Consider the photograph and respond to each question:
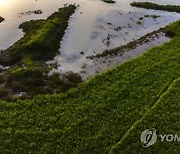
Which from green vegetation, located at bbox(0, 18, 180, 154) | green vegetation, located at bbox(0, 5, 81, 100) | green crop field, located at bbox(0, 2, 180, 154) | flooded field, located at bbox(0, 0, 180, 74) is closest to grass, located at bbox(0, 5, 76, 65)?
green vegetation, located at bbox(0, 5, 81, 100)

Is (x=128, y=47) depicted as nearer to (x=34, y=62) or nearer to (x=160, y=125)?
(x=34, y=62)

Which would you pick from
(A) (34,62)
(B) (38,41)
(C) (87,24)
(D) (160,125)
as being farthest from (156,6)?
(D) (160,125)

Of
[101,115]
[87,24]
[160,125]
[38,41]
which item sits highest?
[38,41]

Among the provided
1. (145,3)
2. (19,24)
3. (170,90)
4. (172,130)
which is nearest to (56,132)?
(172,130)

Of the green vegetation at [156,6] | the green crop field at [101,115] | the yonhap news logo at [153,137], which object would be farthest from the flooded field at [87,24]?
the yonhap news logo at [153,137]

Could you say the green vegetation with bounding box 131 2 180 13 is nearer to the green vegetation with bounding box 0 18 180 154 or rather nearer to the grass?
the grass
